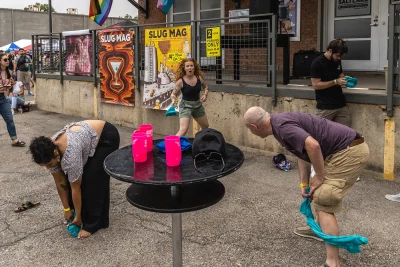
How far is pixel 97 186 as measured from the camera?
13.0ft

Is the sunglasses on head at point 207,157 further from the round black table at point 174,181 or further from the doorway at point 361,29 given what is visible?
the doorway at point 361,29

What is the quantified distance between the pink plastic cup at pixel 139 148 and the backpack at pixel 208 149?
375 millimetres

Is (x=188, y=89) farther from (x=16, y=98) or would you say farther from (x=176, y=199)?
(x=16, y=98)

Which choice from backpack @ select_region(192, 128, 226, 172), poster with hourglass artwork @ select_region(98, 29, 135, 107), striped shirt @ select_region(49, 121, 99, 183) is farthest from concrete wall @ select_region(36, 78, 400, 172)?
striped shirt @ select_region(49, 121, 99, 183)

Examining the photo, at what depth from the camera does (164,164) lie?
9.52 feet

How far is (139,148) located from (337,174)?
1477 mm

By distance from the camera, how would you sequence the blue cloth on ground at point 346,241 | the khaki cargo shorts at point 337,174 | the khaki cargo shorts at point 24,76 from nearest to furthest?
the blue cloth on ground at point 346,241, the khaki cargo shorts at point 337,174, the khaki cargo shorts at point 24,76

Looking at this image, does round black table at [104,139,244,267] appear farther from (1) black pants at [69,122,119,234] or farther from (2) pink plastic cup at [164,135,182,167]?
(1) black pants at [69,122,119,234]

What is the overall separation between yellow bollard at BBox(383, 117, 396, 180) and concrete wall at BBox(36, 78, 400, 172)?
2.1 inches

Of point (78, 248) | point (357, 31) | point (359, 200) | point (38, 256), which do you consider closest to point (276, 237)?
point (359, 200)

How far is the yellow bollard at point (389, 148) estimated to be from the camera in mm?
5332

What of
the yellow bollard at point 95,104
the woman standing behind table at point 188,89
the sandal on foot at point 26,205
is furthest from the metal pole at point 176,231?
the yellow bollard at point 95,104

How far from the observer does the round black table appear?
8.43ft

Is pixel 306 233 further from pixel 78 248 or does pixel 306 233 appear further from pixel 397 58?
pixel 397 58
